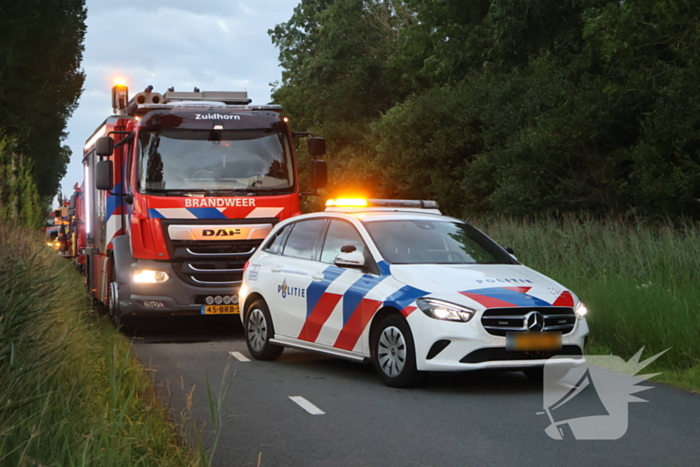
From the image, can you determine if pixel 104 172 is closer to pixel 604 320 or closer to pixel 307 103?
pixel 604 320

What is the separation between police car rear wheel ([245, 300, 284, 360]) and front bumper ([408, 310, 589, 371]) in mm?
2767

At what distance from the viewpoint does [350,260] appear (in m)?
9.95

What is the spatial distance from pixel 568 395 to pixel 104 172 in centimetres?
798

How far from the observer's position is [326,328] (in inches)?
405

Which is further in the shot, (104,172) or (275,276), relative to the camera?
(104,172)

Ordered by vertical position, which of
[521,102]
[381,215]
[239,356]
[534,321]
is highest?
[521,102]

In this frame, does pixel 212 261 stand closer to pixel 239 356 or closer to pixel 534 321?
pixel 239 356

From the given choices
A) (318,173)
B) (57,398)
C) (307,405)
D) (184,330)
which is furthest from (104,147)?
(57,398)

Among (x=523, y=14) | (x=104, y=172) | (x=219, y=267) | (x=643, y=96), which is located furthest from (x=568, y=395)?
(x=523, y=14)

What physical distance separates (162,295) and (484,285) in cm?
592

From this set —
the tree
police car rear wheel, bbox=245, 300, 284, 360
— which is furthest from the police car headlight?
the tree

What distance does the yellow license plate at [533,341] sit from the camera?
29.1ft

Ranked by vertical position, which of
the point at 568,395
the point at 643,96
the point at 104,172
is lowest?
the point at 568,395

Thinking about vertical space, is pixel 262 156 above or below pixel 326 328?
above
